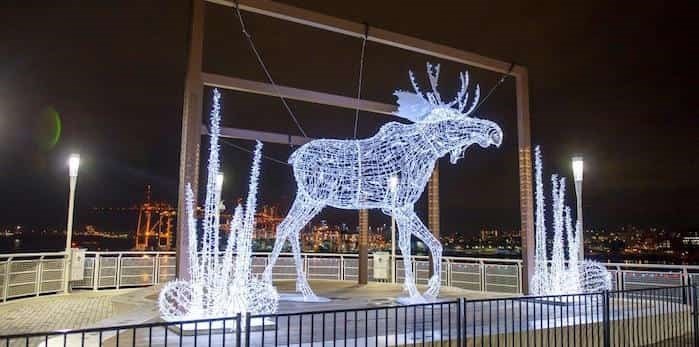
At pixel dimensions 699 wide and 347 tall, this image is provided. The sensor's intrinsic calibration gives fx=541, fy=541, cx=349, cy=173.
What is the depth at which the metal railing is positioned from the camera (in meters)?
9.14

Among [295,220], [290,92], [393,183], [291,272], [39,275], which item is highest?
[290,92]

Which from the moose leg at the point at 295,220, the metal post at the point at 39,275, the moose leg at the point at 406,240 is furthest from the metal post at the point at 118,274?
the moose leg at the point at 406,240

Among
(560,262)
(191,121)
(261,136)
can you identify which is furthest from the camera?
(261,136)

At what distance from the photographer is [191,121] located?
640 cm

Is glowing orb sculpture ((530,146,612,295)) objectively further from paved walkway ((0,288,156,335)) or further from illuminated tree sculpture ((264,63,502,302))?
paved walkway ((0,288,156,335))

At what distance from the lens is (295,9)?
7398mm

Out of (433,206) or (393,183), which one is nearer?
(393,183)

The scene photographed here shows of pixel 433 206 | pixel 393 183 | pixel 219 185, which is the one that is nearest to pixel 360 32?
pixel 393 183

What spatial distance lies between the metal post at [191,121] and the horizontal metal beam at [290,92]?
646 mm

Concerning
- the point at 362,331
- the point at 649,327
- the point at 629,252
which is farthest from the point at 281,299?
the point at 629,252

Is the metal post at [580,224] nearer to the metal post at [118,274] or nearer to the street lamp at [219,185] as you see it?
the street lamp at [219,185]

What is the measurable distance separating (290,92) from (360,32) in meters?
1.49

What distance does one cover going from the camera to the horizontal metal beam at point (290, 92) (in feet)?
24.9

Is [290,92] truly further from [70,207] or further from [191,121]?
[70,207]
